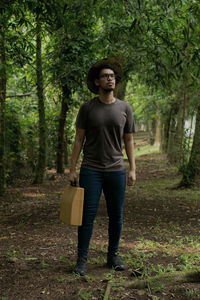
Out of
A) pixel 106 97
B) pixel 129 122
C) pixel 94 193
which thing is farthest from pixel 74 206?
pixel 106 97

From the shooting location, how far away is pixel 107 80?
12.5 feet

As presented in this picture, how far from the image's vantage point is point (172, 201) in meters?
9.13

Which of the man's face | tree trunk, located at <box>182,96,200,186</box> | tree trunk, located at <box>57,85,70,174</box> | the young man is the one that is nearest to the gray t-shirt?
the young man

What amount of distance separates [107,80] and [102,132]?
57 centimetres

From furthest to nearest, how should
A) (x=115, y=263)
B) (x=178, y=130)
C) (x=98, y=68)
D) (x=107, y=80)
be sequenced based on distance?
(x=178, y=130) → (x=115, y=263) → (x=98, y=68) → (x=107, y=80)

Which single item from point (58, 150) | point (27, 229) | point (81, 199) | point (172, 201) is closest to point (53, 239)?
point (27, 229)

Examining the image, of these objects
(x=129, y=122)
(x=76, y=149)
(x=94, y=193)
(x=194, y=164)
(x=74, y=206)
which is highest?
(x=129, y=122)

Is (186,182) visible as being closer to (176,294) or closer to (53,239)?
(53,239)

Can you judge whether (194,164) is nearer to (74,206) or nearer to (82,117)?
(82,117)

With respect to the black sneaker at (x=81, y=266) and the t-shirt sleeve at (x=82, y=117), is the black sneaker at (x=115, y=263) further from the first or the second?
the t-shirt sleeve at (x=82, y=117)

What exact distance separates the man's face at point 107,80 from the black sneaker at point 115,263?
1909 mm

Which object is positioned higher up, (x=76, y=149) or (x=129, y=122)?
(x=129, y=122)

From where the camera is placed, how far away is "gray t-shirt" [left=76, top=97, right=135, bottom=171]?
148 inches

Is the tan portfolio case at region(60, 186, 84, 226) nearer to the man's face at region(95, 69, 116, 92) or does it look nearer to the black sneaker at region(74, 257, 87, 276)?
the black sneaker at region(74, 257, 87, 276)
